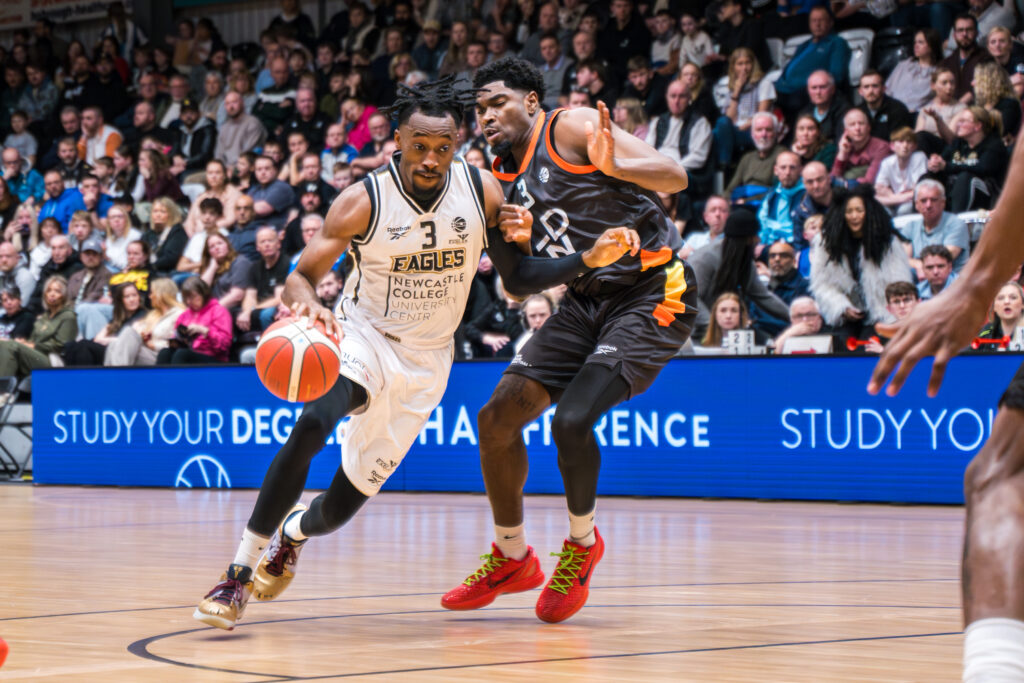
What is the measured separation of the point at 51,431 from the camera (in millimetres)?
12758

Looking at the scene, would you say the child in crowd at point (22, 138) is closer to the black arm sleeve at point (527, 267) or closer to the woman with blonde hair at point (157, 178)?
the woman with blonde hair at point (157, 178)

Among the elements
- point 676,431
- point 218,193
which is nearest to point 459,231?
point 676,431

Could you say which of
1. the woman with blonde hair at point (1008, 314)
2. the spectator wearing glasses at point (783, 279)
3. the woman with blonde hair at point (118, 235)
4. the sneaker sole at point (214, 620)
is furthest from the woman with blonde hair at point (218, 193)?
the sneaker sole at point (214, 620)

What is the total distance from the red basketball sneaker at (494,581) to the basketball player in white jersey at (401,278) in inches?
19.7

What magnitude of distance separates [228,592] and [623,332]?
5.78 feet

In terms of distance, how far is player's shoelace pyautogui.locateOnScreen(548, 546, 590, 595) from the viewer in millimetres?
4973

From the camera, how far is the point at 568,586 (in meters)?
4.97

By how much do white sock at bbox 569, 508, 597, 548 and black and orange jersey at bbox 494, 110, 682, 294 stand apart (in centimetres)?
91

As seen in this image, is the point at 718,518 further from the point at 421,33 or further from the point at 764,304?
the point at 421,33

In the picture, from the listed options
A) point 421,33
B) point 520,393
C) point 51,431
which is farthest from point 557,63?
point 520,393

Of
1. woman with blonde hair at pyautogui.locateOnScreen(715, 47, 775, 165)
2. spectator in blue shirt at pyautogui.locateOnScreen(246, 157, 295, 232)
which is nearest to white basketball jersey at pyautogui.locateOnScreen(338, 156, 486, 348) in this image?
woman with blonde hair at pyautogui.locateOnScreen(715, 47, 775, 165)

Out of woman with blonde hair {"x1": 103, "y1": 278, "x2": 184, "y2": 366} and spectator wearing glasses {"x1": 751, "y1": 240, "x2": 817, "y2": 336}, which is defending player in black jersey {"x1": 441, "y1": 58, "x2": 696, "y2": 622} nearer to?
spectator wearing glasses {"x1": 751, "y1": 240, "x2": 817, "y2": 336}

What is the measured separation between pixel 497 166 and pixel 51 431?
26.8ft

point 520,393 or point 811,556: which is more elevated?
point 520,393
